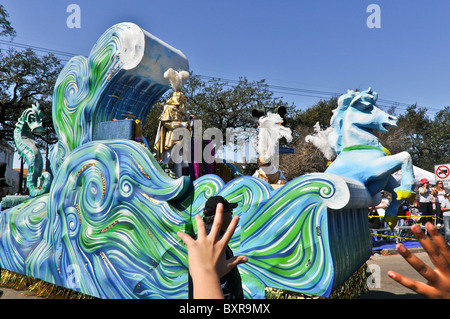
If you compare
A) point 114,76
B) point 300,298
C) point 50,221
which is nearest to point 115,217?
point 50,221

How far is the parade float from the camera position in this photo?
397cm

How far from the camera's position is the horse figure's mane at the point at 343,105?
16.5 ft

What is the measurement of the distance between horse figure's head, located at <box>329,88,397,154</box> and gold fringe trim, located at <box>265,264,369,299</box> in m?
1.82

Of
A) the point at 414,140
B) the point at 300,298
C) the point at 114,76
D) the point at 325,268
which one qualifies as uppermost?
the point at 414,140

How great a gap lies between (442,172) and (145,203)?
8.73 meters

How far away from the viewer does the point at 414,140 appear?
36031 millimetres

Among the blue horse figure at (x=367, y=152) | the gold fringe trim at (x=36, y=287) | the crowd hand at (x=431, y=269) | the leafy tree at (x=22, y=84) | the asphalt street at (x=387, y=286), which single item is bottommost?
the asphalt street at (x=387, y=286)

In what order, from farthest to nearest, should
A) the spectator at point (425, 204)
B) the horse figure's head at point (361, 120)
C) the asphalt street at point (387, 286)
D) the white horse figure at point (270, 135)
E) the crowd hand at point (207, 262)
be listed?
the spectator at point (425, 204), the white horse figure at point (270, 135), the asphalt street at point (387, 286), the horse figure's head at point (361, 120), the crowd hand at point (207, 262)

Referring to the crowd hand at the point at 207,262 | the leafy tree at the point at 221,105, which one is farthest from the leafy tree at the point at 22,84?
the crowd hand at the point at 207,262

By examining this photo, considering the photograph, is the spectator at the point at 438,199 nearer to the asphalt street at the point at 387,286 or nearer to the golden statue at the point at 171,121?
the asphalt street at the point at 387,286

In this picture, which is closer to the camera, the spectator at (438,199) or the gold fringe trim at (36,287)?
the gold fringe trim at (36,287)

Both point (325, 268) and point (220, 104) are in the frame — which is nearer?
point (325, 268)

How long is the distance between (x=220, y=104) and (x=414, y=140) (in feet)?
70.0
